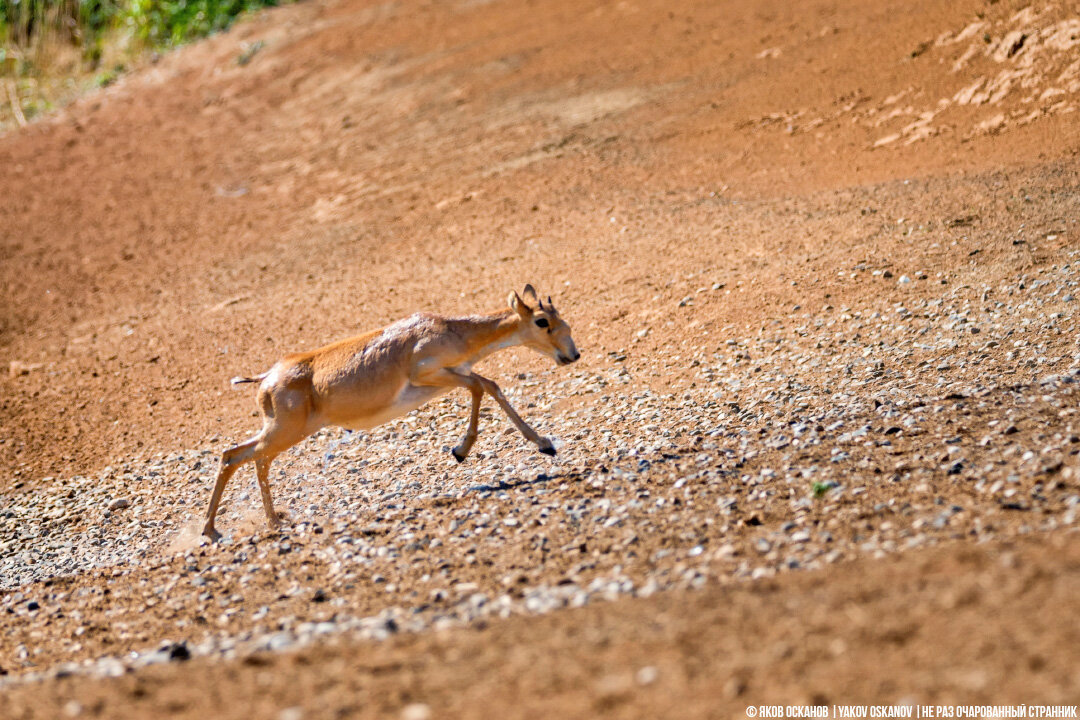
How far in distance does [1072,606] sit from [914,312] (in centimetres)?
807

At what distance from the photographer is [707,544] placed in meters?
8.61

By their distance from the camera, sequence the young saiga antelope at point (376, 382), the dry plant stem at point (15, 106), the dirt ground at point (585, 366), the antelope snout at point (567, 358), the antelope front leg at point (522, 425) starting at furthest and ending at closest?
1. the dry plant stem at point (15, 106)
2. the antelope snout at point (567, 358)
3. the young saiga antelope at point (376, 382)
4. the antelope front leg at point (522, 425)
5. the dirt ground at point (585, 366)

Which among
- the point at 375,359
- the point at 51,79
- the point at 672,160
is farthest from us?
the point at 51,79

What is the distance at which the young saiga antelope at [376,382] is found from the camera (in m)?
11.7

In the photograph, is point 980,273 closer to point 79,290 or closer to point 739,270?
point 739,270

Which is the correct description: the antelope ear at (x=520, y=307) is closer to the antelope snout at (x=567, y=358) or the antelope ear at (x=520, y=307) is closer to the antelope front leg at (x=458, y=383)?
the antelope snout at (x=567, y=358)

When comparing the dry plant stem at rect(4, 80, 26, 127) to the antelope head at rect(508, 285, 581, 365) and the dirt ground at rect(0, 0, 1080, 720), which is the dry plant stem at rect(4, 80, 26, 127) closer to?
the dirt ground at rect(0, 0, 1080, 720)

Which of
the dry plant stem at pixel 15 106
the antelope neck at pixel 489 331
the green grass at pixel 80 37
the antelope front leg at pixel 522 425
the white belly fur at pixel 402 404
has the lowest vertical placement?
the antelope front leg at pixel 522 425

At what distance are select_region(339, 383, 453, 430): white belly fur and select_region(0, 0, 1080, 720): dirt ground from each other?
0.76m

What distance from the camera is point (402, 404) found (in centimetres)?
1171

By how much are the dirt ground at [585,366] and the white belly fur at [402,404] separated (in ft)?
2.48

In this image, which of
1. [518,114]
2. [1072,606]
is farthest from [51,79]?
[1072,606]

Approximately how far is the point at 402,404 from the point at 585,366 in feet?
12.1

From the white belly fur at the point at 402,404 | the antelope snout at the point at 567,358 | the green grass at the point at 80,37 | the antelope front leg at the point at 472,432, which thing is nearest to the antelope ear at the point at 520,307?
the antelope snout at the point at 567,358
